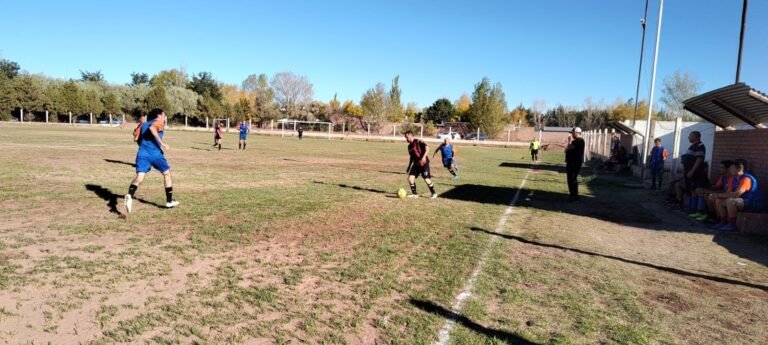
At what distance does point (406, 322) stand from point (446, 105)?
99.9 m

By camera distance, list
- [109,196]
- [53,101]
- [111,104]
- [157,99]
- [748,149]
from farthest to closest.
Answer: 1. [111,104]
2. [157,99]
3. [53,101]
4. [748,149]
5. [109,196]

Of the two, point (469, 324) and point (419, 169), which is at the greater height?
point (419, 169)

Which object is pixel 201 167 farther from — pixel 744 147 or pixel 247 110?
pixel 247 110

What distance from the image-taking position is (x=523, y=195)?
12.9 meters

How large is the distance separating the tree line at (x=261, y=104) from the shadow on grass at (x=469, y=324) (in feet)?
177

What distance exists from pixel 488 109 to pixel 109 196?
65.0m

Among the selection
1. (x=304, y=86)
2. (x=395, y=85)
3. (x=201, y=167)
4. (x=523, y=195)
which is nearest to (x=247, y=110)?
(x=304, y=86)

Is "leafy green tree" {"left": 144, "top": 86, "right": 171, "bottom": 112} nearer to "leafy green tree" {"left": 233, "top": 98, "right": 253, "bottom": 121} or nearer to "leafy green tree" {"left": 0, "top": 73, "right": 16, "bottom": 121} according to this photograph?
"leafy green tree" {"left": 233, "top": 98, "right": 253, "bottom": 121}

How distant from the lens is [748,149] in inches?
407

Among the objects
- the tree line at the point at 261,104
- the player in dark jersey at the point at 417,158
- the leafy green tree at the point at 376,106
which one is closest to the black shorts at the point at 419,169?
the player in dark jersey at the point at 417,158

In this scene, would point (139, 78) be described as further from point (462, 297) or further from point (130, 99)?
point (462, 297)

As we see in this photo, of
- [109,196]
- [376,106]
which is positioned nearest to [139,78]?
[376,106]

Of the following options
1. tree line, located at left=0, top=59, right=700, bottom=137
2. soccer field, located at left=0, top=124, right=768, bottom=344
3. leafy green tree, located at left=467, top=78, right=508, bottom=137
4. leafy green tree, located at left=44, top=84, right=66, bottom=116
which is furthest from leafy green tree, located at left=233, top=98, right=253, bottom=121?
soccer field, located at left=0, top=124, right=768, bottom=344

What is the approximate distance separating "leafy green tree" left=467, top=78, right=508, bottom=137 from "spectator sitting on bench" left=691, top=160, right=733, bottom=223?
61.1m
